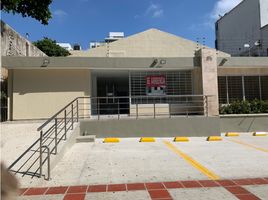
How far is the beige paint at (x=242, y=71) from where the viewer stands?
16812 mm

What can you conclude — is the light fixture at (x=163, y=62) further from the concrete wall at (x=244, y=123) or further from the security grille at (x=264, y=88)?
the security grille at (x=264, y=88)

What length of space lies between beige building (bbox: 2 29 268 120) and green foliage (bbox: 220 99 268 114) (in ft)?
3.13

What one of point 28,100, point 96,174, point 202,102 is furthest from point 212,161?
point 28,100

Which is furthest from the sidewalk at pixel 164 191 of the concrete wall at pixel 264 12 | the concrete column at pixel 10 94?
the concrete wall at pixel 264 12

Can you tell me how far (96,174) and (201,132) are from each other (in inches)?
298

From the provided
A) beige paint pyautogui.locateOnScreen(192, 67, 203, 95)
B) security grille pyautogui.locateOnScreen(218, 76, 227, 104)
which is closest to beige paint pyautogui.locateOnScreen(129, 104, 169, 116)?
beige paint pyautogui.locateOnScreen(192, 67, 203, 95)

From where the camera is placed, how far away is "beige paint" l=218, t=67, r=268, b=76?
662 inches

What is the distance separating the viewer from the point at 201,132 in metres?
13.3

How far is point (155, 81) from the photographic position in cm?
1595

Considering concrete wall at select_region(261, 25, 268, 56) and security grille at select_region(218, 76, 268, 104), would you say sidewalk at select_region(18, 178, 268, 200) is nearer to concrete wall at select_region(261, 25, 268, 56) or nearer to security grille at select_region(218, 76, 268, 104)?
security grille at select_region(218, 76, 268, 104)

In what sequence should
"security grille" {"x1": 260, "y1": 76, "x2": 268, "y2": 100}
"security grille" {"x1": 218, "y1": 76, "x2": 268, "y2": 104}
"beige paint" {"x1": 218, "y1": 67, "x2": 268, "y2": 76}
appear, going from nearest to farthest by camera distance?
"beige paint" {"x1": 218, "y1": 67, "x2": 268, "y2": 76} < "security grille" {"x1": 218, "y1": 76, "x2": 268, "y2": 104} < "security grille" {"x1": 260, "y1": 76, "x2": 268, "y2": 100}

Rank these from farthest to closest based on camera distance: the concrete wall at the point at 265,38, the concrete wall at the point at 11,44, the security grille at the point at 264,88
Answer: the concrete wall at the point at 265,38, the security grille at the point at 264,88, the concrete wall at the point at 11,44

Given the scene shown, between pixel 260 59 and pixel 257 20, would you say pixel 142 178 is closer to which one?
pixel 260 59

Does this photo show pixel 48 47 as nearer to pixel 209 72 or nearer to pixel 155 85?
pixel 155 85
